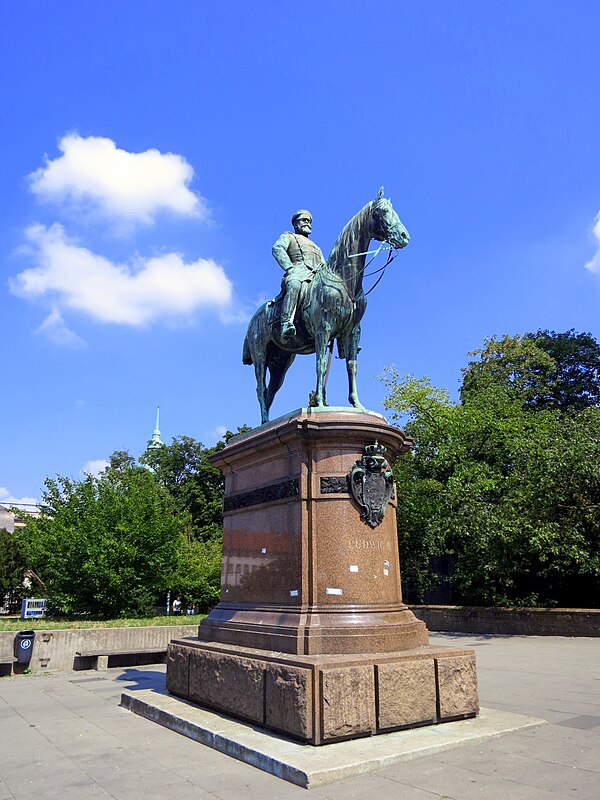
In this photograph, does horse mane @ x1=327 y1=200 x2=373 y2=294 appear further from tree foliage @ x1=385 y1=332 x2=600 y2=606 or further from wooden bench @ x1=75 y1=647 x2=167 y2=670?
tree foliage @ x1=385 y1=332 x2=600 y2=606

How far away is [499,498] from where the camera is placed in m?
23.4

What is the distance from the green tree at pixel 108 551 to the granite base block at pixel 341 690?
1331 cm

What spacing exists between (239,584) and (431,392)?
21.1 m

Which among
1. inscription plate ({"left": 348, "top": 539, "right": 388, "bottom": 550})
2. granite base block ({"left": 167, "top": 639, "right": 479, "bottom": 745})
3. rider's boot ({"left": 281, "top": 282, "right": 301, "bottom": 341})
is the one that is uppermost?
rider's boot ({"left": 281, "top": 282, "right": 301, "bottom": 341})

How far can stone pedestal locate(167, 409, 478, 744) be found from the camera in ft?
21.4

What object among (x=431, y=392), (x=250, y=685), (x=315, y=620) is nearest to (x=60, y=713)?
(x=250, y=685)

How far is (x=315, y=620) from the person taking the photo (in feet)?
24.1

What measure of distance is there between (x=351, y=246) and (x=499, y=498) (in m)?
16.7

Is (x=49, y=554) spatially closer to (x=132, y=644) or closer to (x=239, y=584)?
(x=132, y=644)

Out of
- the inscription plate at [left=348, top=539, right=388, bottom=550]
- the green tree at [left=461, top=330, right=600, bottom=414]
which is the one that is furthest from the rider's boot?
the green tree at [left=461, top=330, right=600, bottom=414]

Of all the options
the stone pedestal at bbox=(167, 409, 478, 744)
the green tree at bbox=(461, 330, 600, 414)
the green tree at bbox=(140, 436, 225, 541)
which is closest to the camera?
the stone pedestal at bbox=(167, 409, 478, 744)

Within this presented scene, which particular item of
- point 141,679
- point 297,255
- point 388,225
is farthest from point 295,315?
point 141,679

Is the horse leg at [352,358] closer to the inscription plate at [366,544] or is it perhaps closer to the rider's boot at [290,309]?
the rider's boot at [290,309]

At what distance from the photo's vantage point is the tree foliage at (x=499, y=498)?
1902cm
